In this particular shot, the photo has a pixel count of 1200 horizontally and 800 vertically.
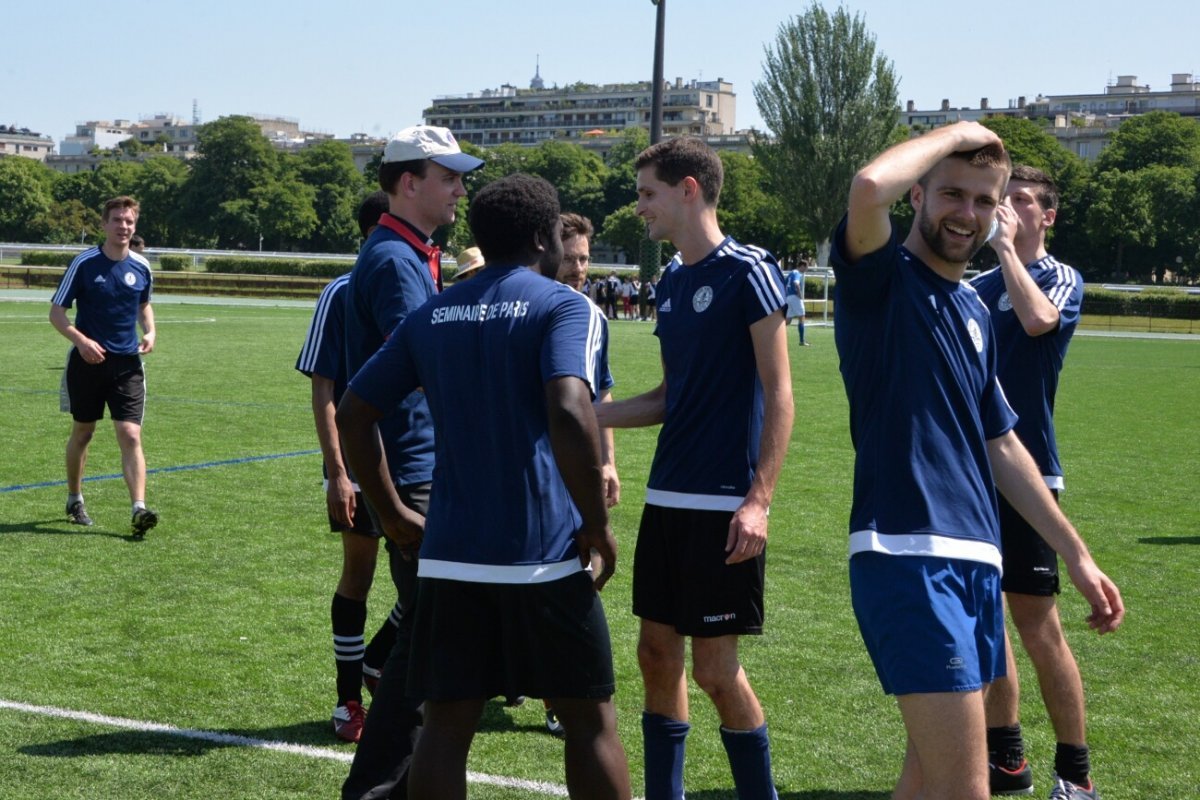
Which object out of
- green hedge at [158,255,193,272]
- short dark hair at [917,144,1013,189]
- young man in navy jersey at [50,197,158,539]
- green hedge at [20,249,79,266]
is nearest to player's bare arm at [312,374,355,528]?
short dark hair at [917,144,1013,189]

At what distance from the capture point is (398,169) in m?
5.14

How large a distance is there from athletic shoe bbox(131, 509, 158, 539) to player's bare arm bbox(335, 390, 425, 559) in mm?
5804

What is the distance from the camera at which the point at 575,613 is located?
153 inches

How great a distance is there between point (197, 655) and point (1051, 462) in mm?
4126

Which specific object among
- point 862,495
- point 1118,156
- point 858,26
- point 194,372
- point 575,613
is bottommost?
point 194,372

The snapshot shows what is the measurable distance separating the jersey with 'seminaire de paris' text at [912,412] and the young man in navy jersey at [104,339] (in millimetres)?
7387

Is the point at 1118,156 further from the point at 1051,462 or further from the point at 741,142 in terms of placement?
the point at 1051,462

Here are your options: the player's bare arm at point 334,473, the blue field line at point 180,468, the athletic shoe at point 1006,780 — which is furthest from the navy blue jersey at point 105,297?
the athletic shoe at point 1006,780

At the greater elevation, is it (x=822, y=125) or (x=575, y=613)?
(x=822, y=125)

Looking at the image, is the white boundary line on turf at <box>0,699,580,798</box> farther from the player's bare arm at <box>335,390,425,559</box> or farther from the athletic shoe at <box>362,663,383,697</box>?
the player's bare arm at <box>335,390,425,559</box>

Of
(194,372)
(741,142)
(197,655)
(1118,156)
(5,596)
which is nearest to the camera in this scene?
(197,655)

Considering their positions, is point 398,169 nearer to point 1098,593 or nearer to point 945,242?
point 945,242

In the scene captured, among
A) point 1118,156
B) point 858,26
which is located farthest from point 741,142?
point 858,26

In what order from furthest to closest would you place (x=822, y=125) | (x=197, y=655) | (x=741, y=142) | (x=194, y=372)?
(x=741, y=142), (x=822, y=125), (x=194, y=372), (x=197, y=655)
